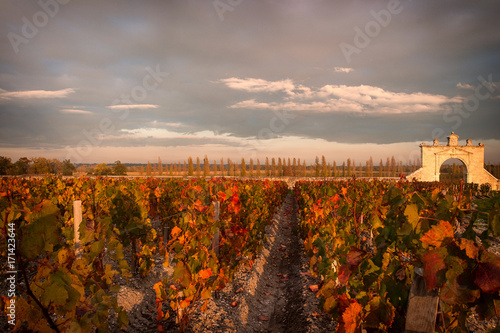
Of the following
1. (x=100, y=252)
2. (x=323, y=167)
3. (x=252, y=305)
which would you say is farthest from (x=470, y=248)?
(x=323, y=167)

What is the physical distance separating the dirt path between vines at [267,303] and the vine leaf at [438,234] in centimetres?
273

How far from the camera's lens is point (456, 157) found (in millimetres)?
31719

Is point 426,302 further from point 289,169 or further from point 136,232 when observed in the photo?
point 289,169

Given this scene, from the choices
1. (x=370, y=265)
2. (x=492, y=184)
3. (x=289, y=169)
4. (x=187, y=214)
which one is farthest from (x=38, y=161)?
(x=492, y=184)

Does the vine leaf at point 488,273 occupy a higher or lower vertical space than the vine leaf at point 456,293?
higher

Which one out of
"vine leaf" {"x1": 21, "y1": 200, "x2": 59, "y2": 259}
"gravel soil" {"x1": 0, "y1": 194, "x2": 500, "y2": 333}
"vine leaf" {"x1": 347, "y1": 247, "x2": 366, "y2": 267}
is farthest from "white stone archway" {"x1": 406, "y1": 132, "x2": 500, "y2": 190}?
"vine leaf" {"x1": 21, "y1": 200, "x2": 59, "y2": 259}

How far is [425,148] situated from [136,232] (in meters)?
35.2

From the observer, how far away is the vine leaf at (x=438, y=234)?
49.6 inches

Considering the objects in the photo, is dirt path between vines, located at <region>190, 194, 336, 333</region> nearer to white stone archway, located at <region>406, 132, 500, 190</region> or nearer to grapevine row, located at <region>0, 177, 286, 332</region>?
grapevine row, located at <region>0, 177, 286, 332</region>

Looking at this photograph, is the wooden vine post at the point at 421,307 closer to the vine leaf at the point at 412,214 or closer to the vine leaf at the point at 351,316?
the vine leaf at the point at 412,214

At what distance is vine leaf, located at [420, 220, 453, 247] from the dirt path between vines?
2.73 meters

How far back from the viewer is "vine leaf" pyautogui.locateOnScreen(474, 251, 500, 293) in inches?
45.2

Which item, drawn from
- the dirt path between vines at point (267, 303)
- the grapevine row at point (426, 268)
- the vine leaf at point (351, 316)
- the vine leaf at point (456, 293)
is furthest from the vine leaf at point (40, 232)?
the dirt path between vines at point (267, 303)

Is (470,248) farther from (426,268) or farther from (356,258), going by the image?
(356,258)
